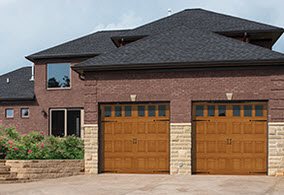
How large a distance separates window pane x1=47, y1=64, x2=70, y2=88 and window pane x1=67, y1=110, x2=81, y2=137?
1947 millimetres

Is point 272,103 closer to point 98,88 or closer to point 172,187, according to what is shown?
point 172,187

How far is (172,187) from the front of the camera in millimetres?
13852

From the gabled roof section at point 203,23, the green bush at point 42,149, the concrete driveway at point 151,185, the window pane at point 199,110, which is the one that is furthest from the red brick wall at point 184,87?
the gabled roof section at point 203,23

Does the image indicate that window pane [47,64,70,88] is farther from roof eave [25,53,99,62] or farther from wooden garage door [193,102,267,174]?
wooden garage door [193,102,267,174]

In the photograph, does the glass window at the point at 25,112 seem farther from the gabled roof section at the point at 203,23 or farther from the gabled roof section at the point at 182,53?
the gabled roof section at the point at 182,53

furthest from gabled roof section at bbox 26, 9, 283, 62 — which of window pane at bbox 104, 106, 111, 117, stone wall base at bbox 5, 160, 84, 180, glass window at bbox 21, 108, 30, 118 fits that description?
stone wall base at bbox 5, 160, 84, 180

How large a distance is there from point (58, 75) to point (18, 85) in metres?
5.25

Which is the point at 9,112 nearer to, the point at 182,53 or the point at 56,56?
the point at 56,56

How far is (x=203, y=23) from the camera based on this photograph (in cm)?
2402

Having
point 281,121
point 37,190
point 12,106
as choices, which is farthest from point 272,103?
point 12,106

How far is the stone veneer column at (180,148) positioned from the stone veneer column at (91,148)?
3.04 meters

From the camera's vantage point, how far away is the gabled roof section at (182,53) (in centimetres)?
1702

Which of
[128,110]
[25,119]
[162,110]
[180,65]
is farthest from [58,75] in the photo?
[180,65]

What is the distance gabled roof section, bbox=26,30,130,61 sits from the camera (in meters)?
29.5
